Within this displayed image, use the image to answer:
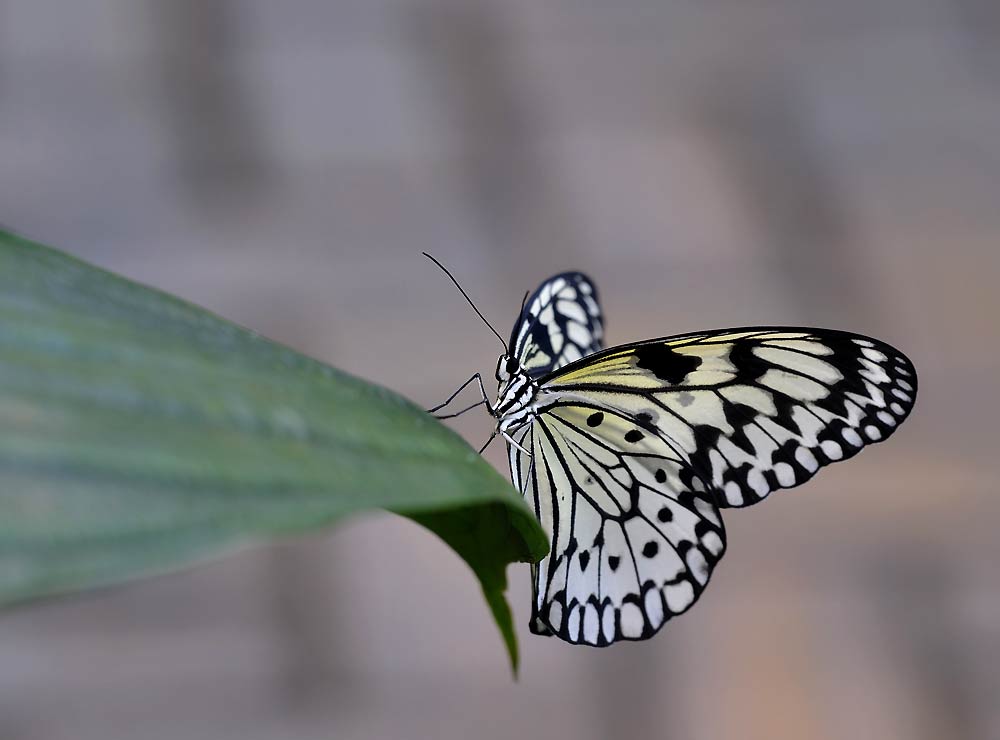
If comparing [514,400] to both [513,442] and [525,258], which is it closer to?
[513,442]

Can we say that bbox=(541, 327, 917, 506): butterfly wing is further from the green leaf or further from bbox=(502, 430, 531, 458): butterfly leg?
the green leaf

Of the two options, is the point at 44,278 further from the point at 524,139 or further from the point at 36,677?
the point at 524,139

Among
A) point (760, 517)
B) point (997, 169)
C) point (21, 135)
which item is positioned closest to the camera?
point (760, 517)

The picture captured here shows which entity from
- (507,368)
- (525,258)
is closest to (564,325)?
(507,368)

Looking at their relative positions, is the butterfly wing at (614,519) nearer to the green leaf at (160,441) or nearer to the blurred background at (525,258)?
the green leaf at (160,441)

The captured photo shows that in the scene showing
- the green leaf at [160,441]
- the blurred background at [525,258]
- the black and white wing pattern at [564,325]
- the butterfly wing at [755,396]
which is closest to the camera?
the green leaf at [160,441]

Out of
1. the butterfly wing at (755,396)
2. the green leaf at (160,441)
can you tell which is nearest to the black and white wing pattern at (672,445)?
the butterfly wing at (755,396)

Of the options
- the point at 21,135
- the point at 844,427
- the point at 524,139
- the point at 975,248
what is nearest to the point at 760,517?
the point at 975,248
